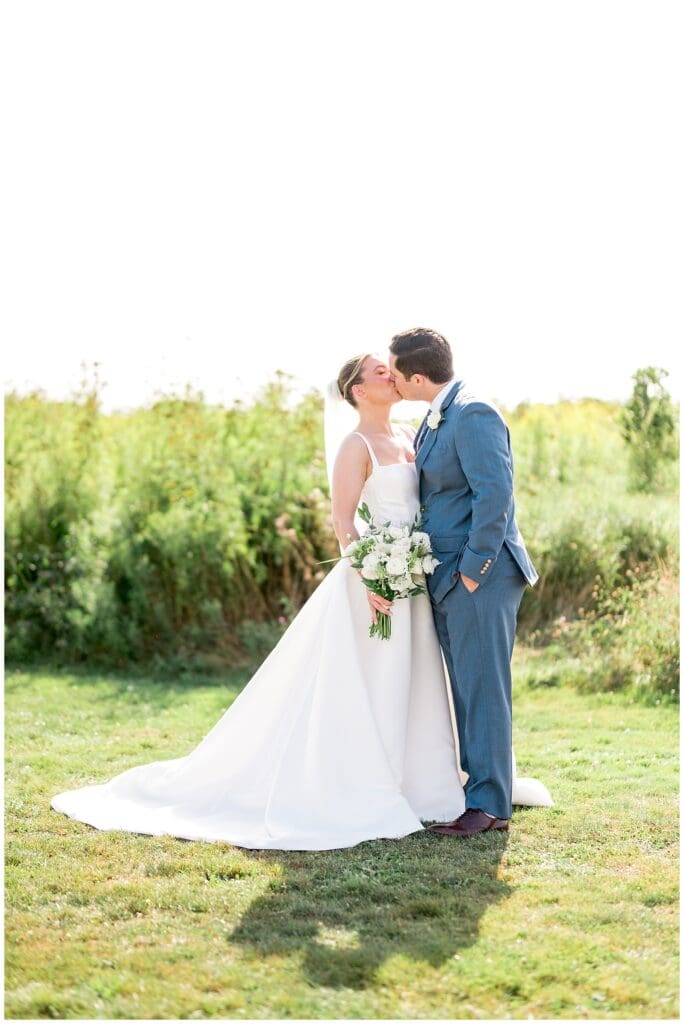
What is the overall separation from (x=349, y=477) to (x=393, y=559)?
56 centimetres

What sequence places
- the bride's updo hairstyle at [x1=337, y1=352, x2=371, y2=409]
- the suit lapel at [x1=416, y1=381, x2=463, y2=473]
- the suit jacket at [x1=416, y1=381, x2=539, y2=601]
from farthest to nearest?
1. the bride's updo hairstyle at [x1=337, y1=352, x2=371, y2=409]
2. the suit lapel at [x1=416, y1=381, x2=463, y2=473]
3. the suit jacket at [x1=416, y1=381, x2=539, y2=601]

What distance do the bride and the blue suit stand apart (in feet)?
0.75

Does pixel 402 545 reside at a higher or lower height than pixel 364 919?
higher

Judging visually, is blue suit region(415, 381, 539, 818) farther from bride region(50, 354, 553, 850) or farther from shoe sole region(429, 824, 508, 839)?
bride region(50, 354, 553, 850)

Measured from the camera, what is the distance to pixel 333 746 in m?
4.67

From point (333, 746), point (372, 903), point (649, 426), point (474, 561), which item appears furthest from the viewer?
point (649, 426)

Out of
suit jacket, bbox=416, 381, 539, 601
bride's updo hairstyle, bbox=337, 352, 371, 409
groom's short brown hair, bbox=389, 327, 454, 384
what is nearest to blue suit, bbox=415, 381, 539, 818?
suit jacket, bbox=416, 381, 539, 601

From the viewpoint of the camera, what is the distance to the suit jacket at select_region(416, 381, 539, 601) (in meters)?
4.42

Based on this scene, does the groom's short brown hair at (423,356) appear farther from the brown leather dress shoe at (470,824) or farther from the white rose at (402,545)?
the brown leather dress shoe at (470,824)

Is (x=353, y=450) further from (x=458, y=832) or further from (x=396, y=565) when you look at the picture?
(x=458, y=832)

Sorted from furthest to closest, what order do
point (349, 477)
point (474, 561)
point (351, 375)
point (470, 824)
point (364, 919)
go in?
point (351, 375)
point (349, 477)
point (470, 824)
point (474, 561)
point (364, 919)

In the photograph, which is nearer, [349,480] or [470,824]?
[470,824]

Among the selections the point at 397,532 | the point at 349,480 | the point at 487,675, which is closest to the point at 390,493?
the point at 349,480

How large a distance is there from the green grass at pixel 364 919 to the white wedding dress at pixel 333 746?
201 millimetres
